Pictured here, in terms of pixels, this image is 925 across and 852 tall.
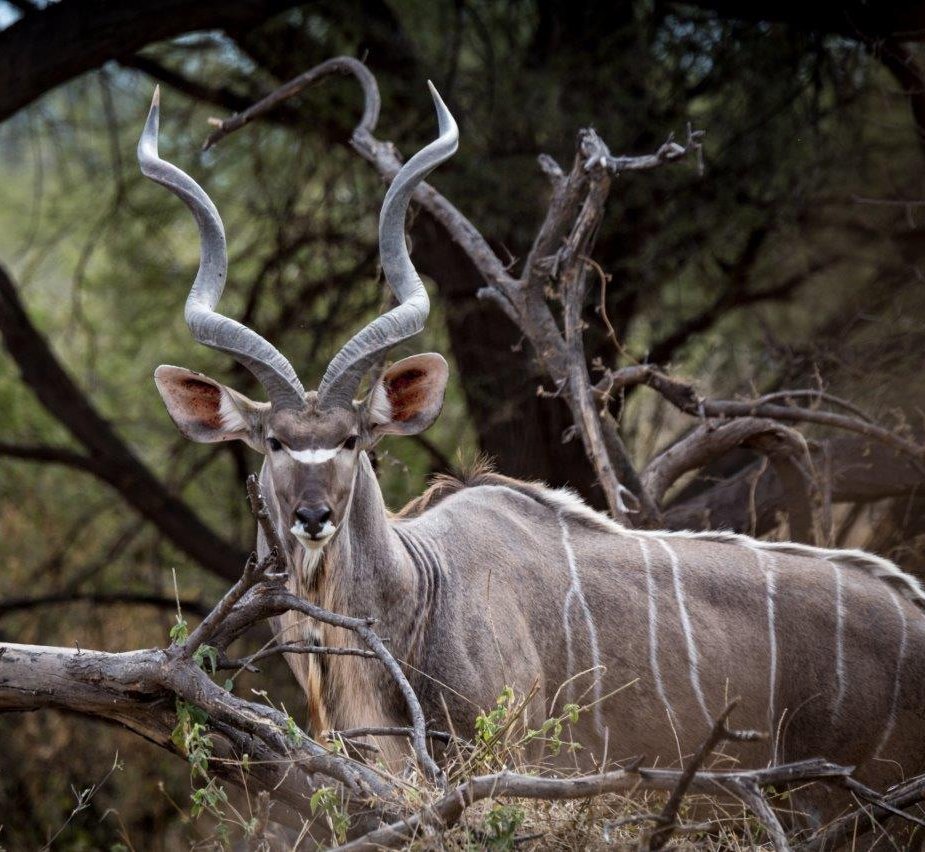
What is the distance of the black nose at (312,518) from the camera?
9.36ft

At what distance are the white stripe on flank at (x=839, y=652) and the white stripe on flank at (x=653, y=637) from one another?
41 centimetres

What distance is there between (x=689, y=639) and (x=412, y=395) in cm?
93

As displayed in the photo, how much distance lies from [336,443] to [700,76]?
11.2ft

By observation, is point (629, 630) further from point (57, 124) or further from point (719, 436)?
point (57, 124)

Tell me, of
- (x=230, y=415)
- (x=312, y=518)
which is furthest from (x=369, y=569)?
(x=230, y=415)

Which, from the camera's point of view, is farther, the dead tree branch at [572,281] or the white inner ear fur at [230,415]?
the dead tree branch at [572,281]

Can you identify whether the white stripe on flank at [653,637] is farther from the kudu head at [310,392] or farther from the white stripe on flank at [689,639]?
the kudu head at [310,392]

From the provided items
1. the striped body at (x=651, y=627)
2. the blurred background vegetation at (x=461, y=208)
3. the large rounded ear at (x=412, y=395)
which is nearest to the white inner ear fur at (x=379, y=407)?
the large rounded ear at (x=412, y=395)

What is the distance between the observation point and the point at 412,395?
328 centimetres

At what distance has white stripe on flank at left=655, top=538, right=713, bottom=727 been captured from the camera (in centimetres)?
335

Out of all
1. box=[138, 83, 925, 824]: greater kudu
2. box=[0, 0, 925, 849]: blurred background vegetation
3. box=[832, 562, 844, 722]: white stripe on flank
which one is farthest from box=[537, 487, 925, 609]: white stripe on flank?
box=[0, 0, 925, 849]: blurred background vegetation

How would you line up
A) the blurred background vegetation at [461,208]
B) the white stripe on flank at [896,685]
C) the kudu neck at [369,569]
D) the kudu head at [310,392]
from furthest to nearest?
the blurred background vegetation at [461,208]
the white stripe on flank at [896,685]
the kudu neck at [369,569]
the kudu head at [310,392]

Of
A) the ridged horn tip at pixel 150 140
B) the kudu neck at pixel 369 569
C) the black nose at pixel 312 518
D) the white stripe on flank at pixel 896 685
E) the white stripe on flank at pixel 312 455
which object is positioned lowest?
the white stripe on flank at pixel 896 685

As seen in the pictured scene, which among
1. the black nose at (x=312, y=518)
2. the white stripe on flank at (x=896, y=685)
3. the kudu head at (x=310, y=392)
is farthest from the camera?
the white stripe on flank at (x=896, y=685)
